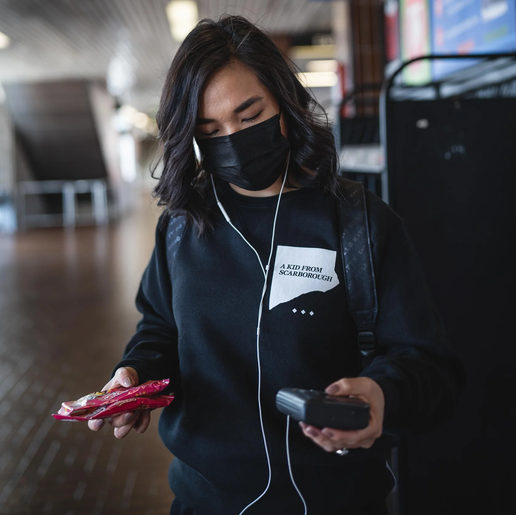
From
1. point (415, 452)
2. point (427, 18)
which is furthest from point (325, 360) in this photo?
point (427, 18)

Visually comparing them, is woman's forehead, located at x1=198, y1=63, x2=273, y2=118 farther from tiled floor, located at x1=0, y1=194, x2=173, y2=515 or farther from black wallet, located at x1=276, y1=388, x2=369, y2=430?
black wallet, located at x1=276, y1=388, x2=369, y2=430

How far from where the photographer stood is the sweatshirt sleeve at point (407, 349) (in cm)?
95

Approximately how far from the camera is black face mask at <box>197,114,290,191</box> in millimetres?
1160

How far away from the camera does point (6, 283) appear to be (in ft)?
23.7

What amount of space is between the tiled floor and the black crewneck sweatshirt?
1.16 feet

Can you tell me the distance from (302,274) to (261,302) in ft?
0.32

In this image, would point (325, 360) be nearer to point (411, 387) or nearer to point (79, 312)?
point (411, 387)

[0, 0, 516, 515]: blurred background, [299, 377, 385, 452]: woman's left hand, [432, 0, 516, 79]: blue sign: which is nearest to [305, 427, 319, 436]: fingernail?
[299, 377, 385, 452]: woman's left hand

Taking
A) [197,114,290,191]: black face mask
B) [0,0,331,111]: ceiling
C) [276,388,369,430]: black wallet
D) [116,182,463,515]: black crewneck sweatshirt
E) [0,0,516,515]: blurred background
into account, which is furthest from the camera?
[0,0,331,111]: ceiling

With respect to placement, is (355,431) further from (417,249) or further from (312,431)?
(417,249)

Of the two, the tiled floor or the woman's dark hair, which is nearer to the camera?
the woman's dark hair

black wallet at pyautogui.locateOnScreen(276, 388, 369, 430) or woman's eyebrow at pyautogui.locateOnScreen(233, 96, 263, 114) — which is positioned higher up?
woman's eyebrow at pyautogui.locateOnScreen(233, 96, 263, 114)

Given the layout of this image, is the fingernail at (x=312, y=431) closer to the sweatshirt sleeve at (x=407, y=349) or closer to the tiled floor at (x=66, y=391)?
the sweatshirt sleeve at (x=407, y=349)

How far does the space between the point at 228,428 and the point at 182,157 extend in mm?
571
